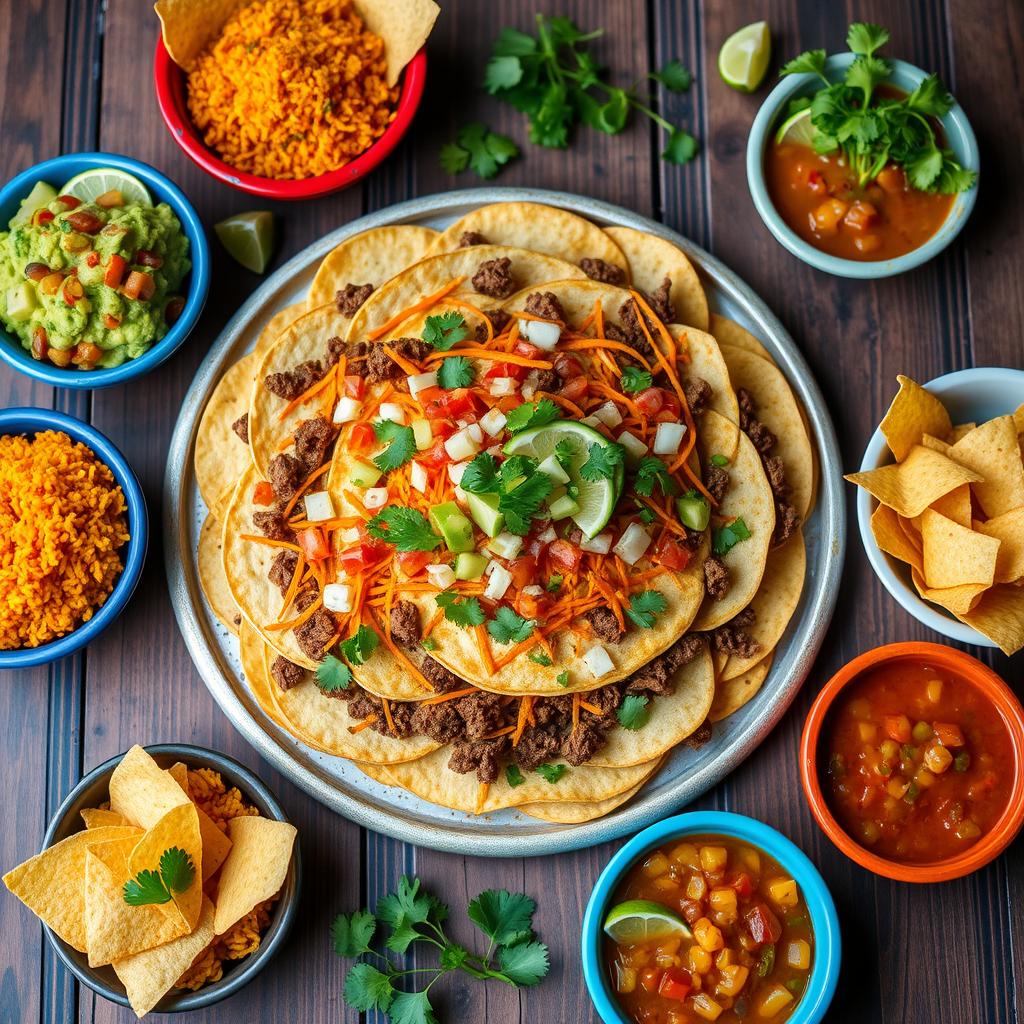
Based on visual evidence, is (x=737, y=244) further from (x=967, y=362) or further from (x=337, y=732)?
(x=337, y=732)

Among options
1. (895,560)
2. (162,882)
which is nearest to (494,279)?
(895,560)

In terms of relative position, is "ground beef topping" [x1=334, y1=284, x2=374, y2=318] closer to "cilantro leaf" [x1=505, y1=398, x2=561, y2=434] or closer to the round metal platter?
the round metal platter

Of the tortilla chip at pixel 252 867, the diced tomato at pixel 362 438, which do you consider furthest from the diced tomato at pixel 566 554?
the tortilla chip at pixel 252 867

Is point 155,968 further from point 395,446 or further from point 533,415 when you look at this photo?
point 533,415

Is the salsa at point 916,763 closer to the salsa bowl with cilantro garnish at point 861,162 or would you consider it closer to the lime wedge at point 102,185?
the salsa bowl with cilantro garnish at point 861,162

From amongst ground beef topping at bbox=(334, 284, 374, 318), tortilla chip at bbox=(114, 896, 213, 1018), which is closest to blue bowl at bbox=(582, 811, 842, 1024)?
tortilla chip at bbox=(114, 896, 213, 1018)

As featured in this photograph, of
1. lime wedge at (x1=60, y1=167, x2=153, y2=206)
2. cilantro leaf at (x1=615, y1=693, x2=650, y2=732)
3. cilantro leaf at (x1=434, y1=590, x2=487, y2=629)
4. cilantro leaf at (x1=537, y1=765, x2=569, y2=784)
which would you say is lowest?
cilantro leaf at (x1=537, y1=765, x2=569, y2=784)
